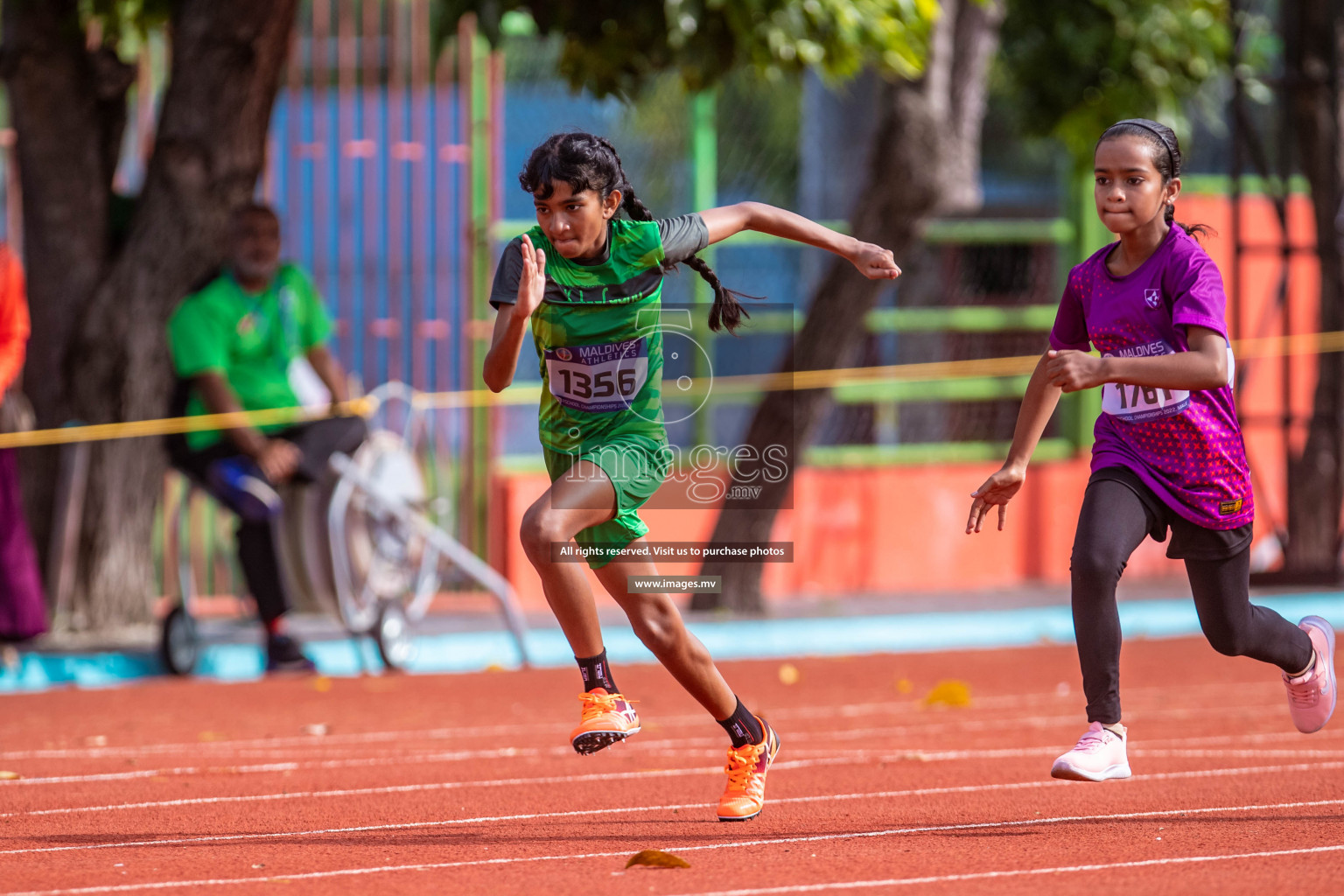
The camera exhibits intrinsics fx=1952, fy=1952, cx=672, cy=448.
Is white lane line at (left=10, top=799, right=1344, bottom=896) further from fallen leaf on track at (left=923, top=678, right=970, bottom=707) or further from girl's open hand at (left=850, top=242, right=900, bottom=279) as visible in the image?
fallen leaf on track at (left=923, top=678, right=970, bottom=707)

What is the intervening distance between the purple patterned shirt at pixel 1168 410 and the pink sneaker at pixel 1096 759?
0.60m

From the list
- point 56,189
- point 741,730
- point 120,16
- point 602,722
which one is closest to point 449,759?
point 741,730

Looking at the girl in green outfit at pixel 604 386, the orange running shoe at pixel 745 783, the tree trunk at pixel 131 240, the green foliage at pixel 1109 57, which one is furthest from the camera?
the green foliage at pixel 1109 57

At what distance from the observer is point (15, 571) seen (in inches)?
348

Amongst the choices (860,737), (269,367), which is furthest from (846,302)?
(860,737)

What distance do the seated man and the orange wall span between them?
3.50 meters

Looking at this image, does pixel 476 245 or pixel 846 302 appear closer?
pixel 846 302

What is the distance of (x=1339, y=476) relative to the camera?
41.9 feet

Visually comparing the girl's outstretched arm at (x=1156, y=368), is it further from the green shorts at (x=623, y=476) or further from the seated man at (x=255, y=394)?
the seated man at (x=255, y=394)

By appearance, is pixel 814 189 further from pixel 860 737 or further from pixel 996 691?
pixel 860 737

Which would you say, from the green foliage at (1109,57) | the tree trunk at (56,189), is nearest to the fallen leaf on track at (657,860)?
the tree trunk at (56,189)

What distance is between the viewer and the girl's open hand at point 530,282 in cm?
466

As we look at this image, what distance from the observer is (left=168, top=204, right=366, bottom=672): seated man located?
907 centimetres

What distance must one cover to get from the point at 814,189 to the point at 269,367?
214 inches
